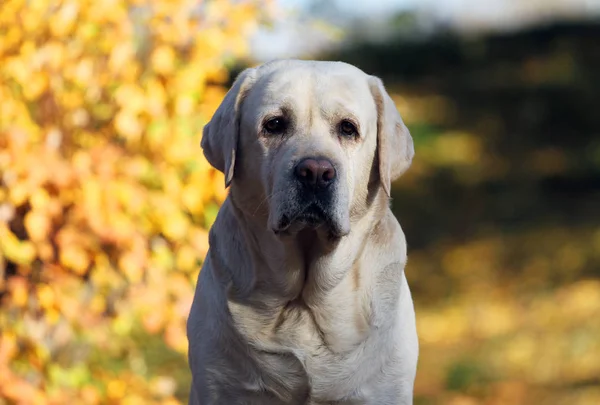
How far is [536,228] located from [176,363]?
350 cm

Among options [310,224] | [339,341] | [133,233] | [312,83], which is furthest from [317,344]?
[133,233]

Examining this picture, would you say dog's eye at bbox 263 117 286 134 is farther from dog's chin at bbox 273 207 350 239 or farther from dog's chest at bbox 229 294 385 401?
dog's chest at bbox 229 294 385 401

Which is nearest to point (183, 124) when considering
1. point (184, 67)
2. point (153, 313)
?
point (184, 67)

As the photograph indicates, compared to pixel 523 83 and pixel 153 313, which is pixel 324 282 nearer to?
pixel 153 313

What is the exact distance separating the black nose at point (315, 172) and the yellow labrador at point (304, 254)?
0.07 ft

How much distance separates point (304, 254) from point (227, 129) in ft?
1.53

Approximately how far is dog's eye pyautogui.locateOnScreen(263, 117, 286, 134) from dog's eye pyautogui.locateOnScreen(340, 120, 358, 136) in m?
0.18

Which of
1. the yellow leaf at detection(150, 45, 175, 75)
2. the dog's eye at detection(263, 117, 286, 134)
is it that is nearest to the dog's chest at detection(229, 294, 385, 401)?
the dog's eye at detection(263, 117, 286, 134)

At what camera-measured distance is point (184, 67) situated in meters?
4.48

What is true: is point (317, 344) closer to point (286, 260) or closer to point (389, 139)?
point (286, 260)

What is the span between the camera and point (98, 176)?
430 centimetres

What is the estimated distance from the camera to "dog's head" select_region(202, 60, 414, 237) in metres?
2.85

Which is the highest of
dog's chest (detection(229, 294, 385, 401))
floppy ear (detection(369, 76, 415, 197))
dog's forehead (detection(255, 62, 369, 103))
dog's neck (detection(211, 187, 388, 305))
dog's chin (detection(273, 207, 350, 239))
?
dog's forehead (detection(255, 62, 369, 103))

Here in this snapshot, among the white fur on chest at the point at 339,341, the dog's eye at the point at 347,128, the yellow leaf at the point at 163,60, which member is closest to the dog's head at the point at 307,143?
the dog's eye at the point at 347,128
